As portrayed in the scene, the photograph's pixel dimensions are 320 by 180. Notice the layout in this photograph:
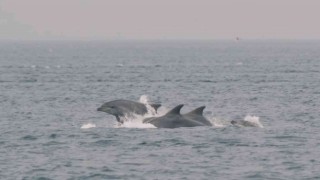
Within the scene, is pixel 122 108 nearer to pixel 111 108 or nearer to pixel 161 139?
pixel 111 108

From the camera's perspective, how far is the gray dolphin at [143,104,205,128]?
5166 centimetres

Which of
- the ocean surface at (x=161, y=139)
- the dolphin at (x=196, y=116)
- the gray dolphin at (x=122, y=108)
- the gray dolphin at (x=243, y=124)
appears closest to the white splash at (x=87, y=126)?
the ocean surface at (x=161, y=139)

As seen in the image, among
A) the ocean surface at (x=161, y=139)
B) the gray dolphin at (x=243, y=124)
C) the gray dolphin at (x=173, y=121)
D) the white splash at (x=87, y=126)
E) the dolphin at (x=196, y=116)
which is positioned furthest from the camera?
the white splash at (x=87, y=126)

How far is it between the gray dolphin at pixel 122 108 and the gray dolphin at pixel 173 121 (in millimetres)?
875

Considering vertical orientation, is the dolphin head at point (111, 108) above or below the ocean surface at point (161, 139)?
above

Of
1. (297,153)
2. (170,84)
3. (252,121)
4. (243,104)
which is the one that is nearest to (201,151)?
(297,153)

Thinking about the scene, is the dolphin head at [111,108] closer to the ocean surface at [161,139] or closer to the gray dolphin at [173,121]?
the ocean surface at [161,139]

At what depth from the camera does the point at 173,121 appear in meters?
51.9

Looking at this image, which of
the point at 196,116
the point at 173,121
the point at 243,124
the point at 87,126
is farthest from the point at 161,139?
the point at 87,126

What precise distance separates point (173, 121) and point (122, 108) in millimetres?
2789

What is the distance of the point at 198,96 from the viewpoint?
8256 centimetres

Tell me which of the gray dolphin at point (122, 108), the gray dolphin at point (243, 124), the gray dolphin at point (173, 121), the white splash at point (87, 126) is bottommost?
the white splash at point (87, 126)

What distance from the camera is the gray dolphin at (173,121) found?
169 ft

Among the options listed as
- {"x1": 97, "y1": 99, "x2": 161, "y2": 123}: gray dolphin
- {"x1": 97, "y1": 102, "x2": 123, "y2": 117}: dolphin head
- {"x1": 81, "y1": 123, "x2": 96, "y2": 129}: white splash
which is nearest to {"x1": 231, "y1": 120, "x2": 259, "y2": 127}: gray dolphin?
{"x1": 97, "y1": 99, "x2": 161, "y2": 123}: gray dolphin
